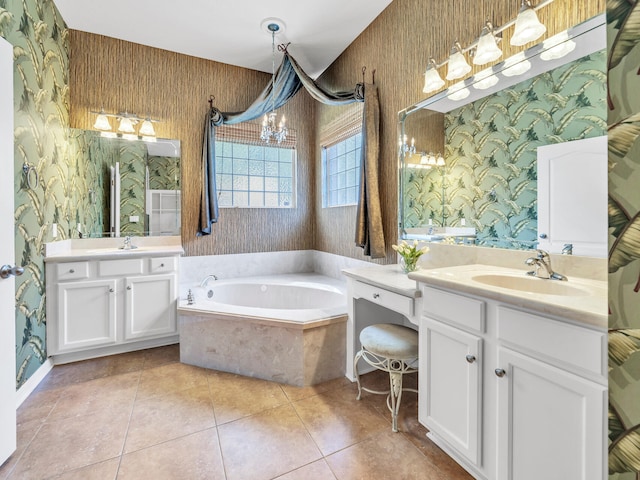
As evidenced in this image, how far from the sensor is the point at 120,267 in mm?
2564

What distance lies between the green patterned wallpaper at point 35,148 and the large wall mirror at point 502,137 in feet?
8.33

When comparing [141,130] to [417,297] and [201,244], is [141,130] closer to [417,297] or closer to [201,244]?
[201,244]

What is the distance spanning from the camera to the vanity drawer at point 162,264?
2.67m

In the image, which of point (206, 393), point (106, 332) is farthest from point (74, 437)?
point (106, 332)

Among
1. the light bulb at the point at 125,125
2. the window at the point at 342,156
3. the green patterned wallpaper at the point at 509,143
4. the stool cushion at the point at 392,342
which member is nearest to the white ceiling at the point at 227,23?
the window at the point at 342,156

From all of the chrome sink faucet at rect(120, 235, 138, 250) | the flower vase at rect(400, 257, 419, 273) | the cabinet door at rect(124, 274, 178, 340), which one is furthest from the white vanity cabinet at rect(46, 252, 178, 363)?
the flower vase at rect(400, 257, 419, 273)

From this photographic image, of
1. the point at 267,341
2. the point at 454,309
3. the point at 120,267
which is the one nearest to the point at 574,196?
the point at 454,309

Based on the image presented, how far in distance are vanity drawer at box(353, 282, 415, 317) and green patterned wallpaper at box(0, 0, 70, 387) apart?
2158 mm

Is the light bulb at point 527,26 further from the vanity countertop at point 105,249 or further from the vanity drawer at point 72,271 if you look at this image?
the vanity drawer at point 72,271

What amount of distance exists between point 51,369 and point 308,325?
204cm

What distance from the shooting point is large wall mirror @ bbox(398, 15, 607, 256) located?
134 centimetres

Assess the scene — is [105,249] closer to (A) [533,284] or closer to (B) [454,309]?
(B) [454,309]

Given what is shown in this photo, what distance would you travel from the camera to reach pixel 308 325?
6.89ft

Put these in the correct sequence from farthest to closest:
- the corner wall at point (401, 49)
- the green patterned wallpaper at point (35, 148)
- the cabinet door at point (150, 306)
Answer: the cabinet door at point (150, 306) < the green patterned wallpaper at point (35, 148) < the corner wall at point (401, 49)
